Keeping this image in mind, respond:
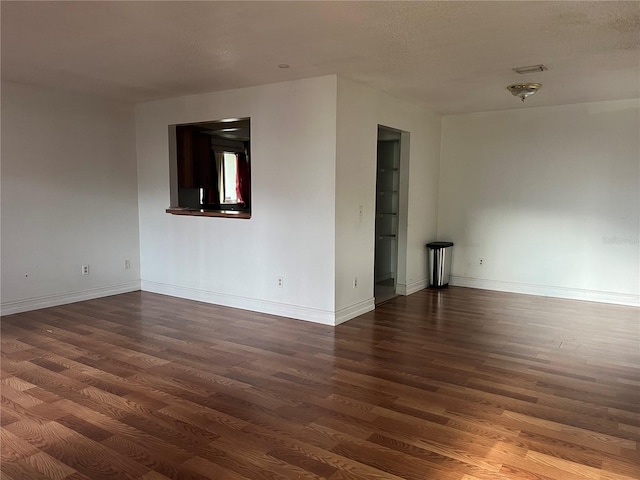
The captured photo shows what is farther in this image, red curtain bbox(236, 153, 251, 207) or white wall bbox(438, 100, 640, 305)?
red curtain bbox(236, 153, 251, 207)

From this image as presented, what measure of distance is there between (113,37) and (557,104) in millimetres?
4919

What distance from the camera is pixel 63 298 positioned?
530 centimetres

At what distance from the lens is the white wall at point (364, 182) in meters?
4.48

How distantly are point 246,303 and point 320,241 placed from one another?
1.22 m

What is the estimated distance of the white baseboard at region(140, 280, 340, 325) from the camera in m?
4.60

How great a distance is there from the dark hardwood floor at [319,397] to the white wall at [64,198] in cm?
57

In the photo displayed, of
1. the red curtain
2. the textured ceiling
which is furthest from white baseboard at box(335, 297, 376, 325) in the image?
the red curtain

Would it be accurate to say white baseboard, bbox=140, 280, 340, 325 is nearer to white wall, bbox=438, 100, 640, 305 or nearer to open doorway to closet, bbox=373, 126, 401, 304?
open doorway to closet, bbox=373, 126, 401, 304

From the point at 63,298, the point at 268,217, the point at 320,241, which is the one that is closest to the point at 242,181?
the point at 268,217

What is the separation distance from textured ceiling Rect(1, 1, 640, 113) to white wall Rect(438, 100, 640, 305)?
776 mm

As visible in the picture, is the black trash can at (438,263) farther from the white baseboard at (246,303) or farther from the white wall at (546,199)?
the white baseboard at (246,303)

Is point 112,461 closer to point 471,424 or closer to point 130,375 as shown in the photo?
point 130,375

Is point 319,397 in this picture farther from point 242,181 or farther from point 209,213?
point 242,181

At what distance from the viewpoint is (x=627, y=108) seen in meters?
5.30
